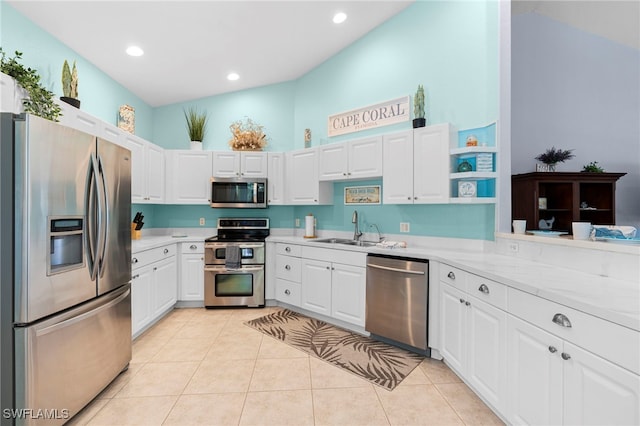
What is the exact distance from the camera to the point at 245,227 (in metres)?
4.45

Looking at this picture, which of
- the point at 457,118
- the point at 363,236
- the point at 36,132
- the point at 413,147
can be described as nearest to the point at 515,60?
the point at 457,118

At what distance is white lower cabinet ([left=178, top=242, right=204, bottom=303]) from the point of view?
4000 mm

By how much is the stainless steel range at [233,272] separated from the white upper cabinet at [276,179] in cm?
66

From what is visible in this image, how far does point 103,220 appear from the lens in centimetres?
203

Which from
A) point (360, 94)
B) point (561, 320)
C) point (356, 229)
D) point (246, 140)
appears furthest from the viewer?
point (246, 140)

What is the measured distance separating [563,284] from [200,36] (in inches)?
144

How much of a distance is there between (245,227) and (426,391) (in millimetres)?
3131

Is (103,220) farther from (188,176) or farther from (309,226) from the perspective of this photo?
(309,226)

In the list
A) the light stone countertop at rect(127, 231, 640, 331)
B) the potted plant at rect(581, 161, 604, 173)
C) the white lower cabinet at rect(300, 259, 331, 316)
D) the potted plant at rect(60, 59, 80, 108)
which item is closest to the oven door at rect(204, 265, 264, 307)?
the white lower cabinet at rect(300, 259, 331, 316)

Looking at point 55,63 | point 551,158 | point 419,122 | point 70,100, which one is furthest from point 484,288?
point 55,63

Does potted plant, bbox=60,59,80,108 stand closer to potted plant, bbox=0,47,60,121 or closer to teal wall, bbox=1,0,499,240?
teal wall, bbox=1,0,499,240

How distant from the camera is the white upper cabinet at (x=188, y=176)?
4242mm

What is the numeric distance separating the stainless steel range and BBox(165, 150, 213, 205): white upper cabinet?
73 cm

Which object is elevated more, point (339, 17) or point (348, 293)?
point (339, 17)
